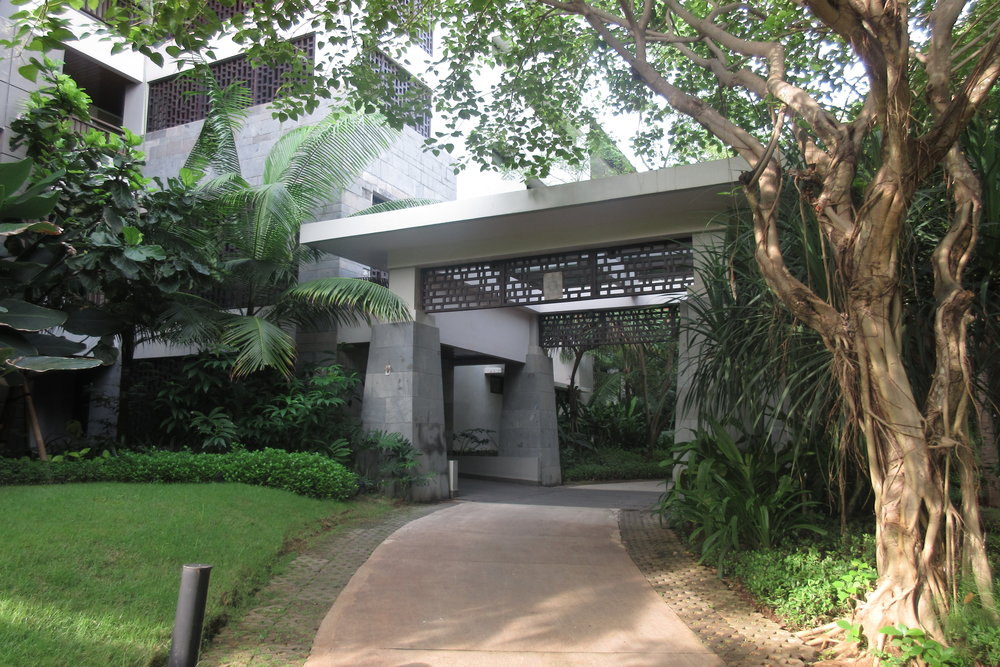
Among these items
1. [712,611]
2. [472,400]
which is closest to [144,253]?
[712,611]

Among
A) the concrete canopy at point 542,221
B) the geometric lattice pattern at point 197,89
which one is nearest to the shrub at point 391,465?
the concrete canopy at point 542,221

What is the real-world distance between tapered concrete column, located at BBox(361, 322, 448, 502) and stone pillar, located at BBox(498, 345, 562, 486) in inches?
159

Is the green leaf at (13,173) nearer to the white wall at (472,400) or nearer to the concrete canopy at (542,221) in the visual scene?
the concrete canopy at (542,221)

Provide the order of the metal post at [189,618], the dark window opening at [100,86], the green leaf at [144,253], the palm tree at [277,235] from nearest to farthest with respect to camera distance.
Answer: the metal post at [189,618], the green leaf at [144,253], the palm tree at [277,235], the dark window opening at [100,86]

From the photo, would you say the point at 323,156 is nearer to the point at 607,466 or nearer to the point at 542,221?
the point at 542,221

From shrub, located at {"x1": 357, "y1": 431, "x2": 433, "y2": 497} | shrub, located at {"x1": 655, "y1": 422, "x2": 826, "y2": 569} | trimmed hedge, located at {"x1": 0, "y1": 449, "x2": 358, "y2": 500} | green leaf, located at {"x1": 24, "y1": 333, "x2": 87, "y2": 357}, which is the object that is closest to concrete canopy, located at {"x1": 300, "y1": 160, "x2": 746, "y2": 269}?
shrub, located at {"x1": 357, "y1": 431, "x2": 433, "y2": 497}

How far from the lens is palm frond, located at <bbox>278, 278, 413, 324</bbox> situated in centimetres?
1030

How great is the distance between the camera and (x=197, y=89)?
14250mm

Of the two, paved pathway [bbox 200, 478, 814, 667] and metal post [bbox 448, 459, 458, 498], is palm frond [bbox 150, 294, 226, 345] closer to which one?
paved pathway [bbox 200, 478, 814, 667]

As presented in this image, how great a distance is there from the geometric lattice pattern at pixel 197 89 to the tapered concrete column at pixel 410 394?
572cm

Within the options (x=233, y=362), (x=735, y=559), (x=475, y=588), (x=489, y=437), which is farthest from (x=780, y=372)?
(x=489, y=437)

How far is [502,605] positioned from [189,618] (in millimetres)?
2504

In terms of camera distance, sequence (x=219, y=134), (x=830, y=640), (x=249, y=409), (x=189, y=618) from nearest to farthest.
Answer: (x=189, y=618) → (x=830, y=640) → (x=249, y=409) → (x=219, y=134)

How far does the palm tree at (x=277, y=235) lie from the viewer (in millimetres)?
9688
